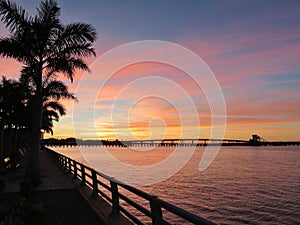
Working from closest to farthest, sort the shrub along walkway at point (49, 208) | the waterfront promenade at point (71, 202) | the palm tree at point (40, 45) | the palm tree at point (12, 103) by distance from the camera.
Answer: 1. the shrub along walkway at point (49, 208)
2. the waterfront promenade at point (71, 202)
3. the palm tree at point (40, 45)
4. the palm tree at point (12, 103)

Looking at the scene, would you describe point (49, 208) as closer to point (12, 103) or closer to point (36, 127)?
point (36, 127)

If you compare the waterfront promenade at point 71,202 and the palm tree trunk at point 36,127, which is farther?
the palm tree trunk at point 36,127

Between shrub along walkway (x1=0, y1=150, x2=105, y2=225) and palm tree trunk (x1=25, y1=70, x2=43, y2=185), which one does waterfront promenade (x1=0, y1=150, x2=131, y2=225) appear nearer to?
shrub along walkway (x1=0, y1=150, x2=105, y2=225)

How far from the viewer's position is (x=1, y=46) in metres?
17.9

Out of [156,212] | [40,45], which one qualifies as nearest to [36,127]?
[40,45]

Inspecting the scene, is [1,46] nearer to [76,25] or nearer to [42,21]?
[42,21]

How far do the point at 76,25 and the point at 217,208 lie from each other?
52.0 ft

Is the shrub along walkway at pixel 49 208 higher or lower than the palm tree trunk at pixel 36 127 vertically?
lower

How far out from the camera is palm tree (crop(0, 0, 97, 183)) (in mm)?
17969

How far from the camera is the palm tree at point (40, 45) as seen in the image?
17969 millimetres

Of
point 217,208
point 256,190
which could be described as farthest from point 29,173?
point 256,190

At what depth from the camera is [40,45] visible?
1881cm

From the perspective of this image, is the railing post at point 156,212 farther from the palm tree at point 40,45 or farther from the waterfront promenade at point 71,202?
the palm tree at point 40,45

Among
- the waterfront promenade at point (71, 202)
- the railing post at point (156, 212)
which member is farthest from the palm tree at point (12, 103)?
the railing post at point (156, 212)
